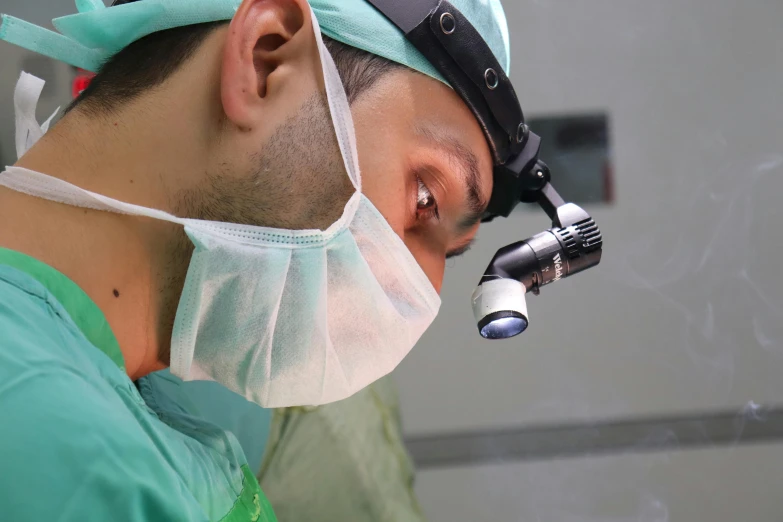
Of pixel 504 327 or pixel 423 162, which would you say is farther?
pixel 504 327

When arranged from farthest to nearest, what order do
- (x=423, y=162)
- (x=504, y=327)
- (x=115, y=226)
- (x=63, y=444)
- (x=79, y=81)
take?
(x=79, y=81) → (x=504, y=327) → (x=423, y=162) → (x=115, y=226) → (x=63, y=444)

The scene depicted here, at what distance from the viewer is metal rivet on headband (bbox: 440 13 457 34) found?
97cm

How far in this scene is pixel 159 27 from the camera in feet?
3.03

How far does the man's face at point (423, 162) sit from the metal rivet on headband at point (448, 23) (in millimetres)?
72

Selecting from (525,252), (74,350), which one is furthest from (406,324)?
(74,350)

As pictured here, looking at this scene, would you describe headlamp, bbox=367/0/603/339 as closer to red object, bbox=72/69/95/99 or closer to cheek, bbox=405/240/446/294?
cheek, bbox=405/240/446/294

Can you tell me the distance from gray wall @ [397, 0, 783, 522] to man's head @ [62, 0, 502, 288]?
2.51 feet

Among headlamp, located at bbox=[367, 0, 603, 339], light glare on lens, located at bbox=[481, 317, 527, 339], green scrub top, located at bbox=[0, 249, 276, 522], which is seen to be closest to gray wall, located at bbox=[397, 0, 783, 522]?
headlamp, located at bbox=[367, 0, 603, 339]

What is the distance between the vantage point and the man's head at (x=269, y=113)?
0.86m

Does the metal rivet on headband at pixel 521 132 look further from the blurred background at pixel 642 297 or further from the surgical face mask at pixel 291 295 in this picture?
the blurred background at pixel 642 297

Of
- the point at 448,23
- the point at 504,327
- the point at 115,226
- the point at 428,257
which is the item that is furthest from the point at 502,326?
the point at 115,226

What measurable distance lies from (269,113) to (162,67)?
165 millimetres

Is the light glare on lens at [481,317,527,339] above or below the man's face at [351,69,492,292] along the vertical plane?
below

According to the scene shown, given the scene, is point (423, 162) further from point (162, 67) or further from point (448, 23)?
point (162, 67)
